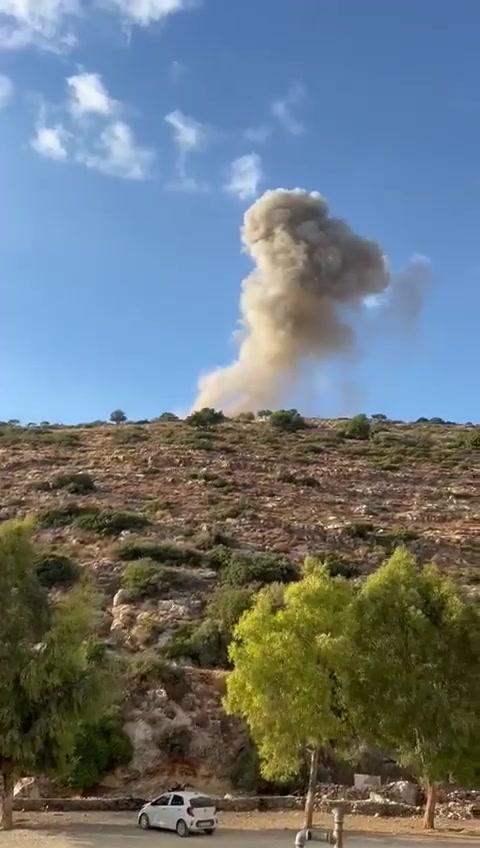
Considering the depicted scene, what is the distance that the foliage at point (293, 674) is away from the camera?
810 inches

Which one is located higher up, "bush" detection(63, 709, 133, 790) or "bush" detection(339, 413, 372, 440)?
"bush" detection(339, 413, 372, 440)

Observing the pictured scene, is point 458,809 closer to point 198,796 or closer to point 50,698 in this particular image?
point 198,796

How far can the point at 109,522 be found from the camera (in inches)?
1813

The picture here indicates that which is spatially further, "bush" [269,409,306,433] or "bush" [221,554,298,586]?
"bush" [269,409,306,433]

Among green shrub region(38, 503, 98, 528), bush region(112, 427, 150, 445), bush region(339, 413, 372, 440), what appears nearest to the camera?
green shrub region(38, 503, 98, 528)

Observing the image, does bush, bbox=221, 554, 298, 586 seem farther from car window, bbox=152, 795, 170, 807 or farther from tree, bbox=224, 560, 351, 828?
car window, bbox=152, 795, 170, 807

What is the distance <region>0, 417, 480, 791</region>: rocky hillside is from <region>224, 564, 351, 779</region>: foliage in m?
5.90

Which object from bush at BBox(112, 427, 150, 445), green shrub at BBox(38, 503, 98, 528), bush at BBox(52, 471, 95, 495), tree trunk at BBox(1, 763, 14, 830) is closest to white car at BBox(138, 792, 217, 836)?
tree trunk at BBox(1, 763, 14, 830)

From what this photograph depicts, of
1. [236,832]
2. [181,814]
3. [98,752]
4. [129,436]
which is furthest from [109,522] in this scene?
[181,814]

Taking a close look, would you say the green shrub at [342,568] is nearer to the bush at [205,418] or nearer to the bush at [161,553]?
the bush at [161,553]

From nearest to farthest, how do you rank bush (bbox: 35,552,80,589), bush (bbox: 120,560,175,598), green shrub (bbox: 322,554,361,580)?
bush (bbox: 120,560,175,598)
bush (bbox: 35,552,80,589)
green shrub (bbox: 322,554,361,580)

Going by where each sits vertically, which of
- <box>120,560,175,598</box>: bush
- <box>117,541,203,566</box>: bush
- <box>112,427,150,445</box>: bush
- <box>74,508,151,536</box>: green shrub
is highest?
<box>112,427,150,445</box>: bush

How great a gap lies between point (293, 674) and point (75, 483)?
3516cm

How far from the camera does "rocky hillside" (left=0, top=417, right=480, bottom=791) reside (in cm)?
2792
